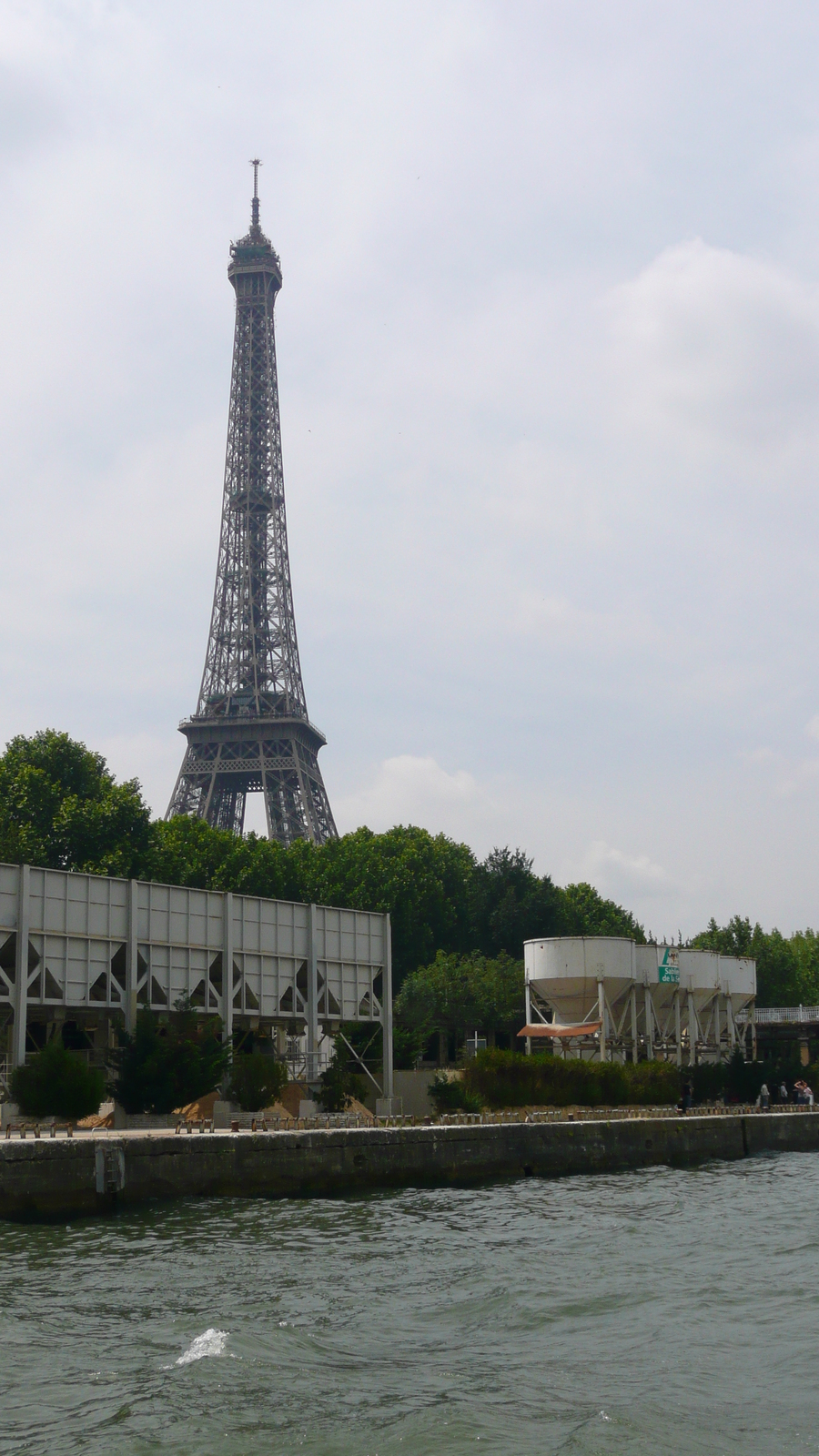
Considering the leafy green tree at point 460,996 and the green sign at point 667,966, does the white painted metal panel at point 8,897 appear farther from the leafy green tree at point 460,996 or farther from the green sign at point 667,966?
the leafy green tree at point 460,996

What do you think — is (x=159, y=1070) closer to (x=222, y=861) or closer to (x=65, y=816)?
(x=65, y=816)

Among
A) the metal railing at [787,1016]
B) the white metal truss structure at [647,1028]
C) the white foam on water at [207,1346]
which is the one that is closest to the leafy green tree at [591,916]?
the metal railing at [787,1016]

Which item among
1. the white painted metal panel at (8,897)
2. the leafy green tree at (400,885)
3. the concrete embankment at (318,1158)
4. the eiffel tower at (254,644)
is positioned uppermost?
A: the eiffel tower at (254,644)

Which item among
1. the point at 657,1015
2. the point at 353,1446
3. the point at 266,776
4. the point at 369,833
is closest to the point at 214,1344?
the point at 353,1446

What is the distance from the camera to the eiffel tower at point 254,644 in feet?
397

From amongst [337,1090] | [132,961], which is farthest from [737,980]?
[132,961]

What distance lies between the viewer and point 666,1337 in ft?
59.1

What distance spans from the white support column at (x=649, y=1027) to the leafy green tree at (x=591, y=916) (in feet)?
99.6

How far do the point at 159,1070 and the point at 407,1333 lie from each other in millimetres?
24997

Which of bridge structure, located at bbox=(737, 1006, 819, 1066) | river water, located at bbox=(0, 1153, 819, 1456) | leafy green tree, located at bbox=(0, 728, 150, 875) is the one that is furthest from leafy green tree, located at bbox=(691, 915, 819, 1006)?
river water, located at bbox=(0, 1153, 819, 1456)

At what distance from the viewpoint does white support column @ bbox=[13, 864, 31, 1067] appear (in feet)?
139

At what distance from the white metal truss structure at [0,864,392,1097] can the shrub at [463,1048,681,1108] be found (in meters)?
4.20

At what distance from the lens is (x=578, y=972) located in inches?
2616

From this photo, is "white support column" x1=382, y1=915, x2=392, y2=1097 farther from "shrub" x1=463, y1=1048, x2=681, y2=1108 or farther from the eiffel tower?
the eiffel tower
